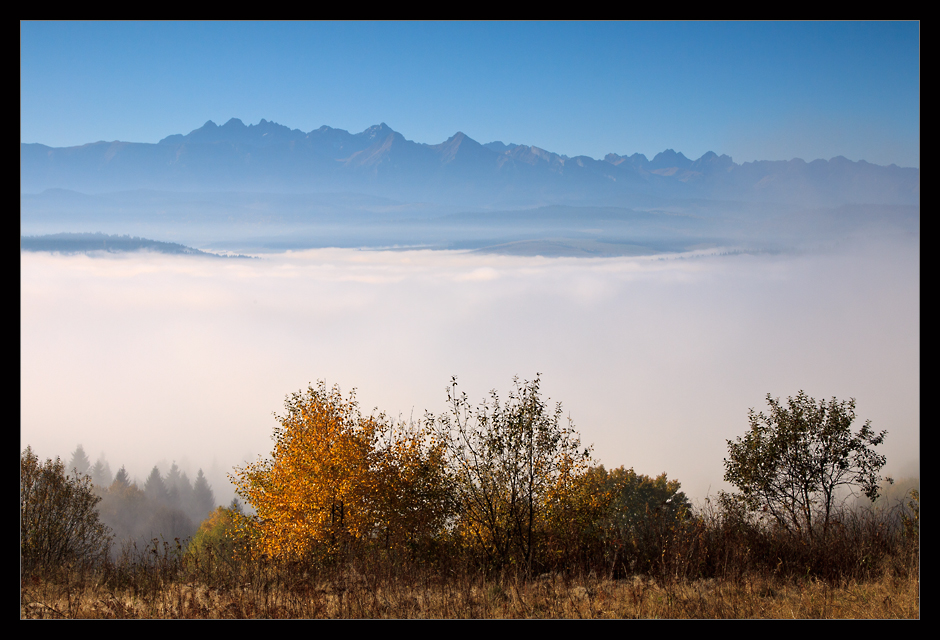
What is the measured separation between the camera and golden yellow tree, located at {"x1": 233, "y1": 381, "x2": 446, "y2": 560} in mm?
A: 18969

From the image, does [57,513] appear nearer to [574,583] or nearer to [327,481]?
[327,481]

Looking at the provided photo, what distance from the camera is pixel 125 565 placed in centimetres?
1109

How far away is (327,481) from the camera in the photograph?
2161 centimetres

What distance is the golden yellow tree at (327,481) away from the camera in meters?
19.0

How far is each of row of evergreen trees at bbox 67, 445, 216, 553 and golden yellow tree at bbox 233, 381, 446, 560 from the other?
117ft

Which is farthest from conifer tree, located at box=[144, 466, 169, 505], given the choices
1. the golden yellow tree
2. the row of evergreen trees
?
the golden yellow tree

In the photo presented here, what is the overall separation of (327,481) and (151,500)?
210ft

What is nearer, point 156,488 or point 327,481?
point 327,481

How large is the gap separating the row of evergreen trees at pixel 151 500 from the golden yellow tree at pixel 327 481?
35.6 meters

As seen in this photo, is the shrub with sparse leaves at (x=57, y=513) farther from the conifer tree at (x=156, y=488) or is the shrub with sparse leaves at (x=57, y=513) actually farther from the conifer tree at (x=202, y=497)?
the conifer tree at (x=202, y=497)

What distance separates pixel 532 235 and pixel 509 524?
1360cm

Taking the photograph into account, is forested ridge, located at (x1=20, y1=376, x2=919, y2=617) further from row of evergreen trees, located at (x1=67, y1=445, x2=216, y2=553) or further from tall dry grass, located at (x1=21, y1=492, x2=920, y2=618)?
row of evergreen trees, located at (x1=67, y1=445, x2=216, y2=553)

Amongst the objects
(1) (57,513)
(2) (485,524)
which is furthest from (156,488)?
(2) (485,524)

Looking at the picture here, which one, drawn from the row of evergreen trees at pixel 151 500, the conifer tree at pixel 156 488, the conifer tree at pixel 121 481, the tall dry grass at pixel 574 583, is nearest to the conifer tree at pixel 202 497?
the row of evergreen trees at pixel 151 500
